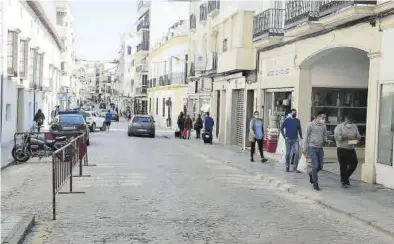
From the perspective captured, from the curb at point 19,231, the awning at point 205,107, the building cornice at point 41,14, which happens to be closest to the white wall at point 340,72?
the curb at point 19,231

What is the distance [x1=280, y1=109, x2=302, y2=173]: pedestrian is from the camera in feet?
54.0

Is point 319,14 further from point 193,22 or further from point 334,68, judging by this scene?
point 193,22

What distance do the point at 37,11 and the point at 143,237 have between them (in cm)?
2788

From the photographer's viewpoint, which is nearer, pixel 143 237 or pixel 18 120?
pixel 143 237

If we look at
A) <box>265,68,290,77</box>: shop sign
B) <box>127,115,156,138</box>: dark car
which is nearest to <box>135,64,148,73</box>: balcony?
<box>127,115,156,138</box>: dark car

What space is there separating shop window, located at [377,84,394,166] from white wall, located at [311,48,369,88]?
5135 millimetres

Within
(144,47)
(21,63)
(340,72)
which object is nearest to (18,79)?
(21,63)

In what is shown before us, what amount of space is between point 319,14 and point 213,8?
15.7 meters

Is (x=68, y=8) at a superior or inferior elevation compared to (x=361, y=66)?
superior

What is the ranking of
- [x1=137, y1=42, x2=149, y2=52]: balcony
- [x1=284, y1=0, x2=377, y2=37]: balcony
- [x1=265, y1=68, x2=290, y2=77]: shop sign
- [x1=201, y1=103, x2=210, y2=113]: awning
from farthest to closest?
[x1=137, y1=42, x2=149, y2=52]: balcony < [x1=201, y1=103, x2=210, y2=113]: awning < [x1=265, y1=68, x2=290, y2=77]: shop sign < [x1=284, y1=0, x2=377, y2=37]: balcony

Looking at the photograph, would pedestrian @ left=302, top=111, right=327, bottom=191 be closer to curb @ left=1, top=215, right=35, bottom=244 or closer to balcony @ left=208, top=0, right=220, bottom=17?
curb @ left=1, top=215, right=35, bottom=244

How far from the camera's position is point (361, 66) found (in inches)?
749

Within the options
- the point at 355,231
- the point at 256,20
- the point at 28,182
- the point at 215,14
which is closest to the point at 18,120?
the point at 215,14

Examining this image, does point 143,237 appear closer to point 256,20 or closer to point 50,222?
point 50,222
